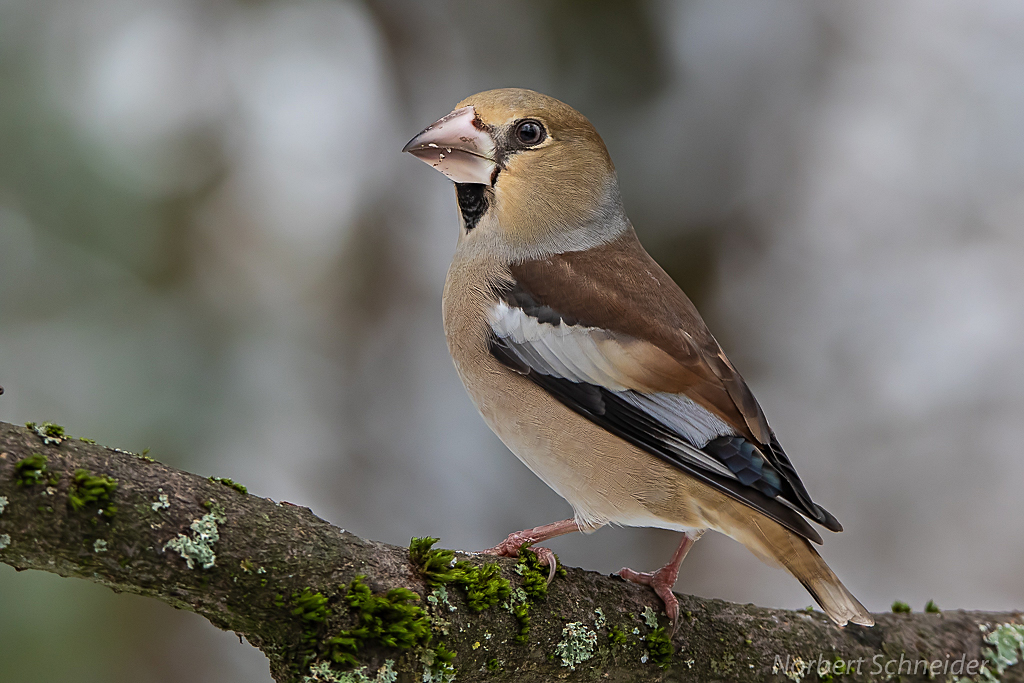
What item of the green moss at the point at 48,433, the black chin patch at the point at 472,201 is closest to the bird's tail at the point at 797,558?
the black chin patch at the point at 472,201

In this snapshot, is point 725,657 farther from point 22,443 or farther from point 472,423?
point 472,423

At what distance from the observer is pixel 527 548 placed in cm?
226

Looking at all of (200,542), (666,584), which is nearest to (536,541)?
(666,584)

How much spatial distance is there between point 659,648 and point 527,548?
50 centimetres

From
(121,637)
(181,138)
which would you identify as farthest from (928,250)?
(121,637)

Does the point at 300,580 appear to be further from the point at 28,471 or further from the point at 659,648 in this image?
the point at 659,648

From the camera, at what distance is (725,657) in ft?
8.06

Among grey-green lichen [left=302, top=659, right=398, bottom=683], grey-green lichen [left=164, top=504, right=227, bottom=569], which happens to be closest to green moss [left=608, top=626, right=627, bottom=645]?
grey-green lichen [left=302, top=659, right=398, bottom=683]

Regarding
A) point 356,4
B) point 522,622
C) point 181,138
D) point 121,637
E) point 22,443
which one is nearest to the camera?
point 22,443

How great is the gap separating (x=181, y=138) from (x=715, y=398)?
126 inches

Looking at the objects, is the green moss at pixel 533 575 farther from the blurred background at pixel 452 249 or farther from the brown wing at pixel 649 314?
the blurred background at pixel 452 249

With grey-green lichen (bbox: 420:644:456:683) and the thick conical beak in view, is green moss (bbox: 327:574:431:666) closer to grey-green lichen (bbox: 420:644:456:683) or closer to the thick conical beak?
grey-green lichen (bbox: 420:644:456:683)

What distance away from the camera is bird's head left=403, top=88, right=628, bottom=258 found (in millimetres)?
2838

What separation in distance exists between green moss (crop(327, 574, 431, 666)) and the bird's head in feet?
4.67
